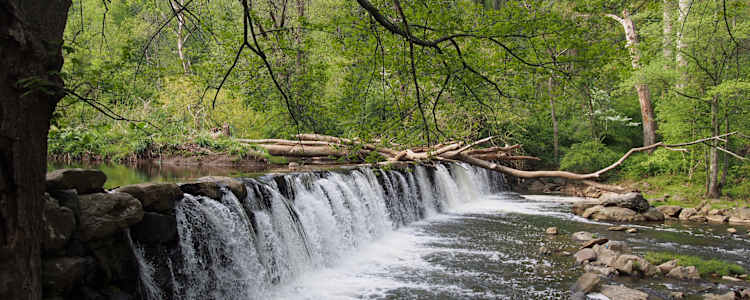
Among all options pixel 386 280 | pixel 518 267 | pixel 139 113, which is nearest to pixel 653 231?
pixel 518 267

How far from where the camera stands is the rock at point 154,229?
538 cm

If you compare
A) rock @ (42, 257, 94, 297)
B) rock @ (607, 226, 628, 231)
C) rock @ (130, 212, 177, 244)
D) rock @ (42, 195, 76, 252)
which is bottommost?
rock @ (607, 226, 628, 231)

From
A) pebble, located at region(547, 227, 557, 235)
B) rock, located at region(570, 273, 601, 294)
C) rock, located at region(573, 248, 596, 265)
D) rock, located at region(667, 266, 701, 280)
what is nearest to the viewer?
rock, located at region(570, 273, 601, 294)

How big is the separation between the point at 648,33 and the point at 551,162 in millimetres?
8962

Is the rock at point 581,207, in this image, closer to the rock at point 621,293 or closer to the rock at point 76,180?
the rock at point 621,293

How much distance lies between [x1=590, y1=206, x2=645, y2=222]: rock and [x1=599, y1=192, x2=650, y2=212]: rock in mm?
188

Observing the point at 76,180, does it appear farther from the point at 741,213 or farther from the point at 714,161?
the point at 714,161

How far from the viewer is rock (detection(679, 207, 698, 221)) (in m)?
13.3

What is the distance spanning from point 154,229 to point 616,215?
12.4 metres

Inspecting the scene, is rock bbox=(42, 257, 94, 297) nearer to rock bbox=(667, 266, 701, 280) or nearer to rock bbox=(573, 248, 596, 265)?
rock bbox=(573, 248, 596, 265)

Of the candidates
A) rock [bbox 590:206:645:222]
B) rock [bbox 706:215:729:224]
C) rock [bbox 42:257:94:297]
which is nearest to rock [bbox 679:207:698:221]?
rock [bbox 706:215:729:224]

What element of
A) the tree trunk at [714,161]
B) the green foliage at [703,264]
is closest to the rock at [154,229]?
the green foliage at [703,264]

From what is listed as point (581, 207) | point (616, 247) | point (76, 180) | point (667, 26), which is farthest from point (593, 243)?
point (667, 26)

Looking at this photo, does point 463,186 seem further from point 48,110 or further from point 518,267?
point 48,110
